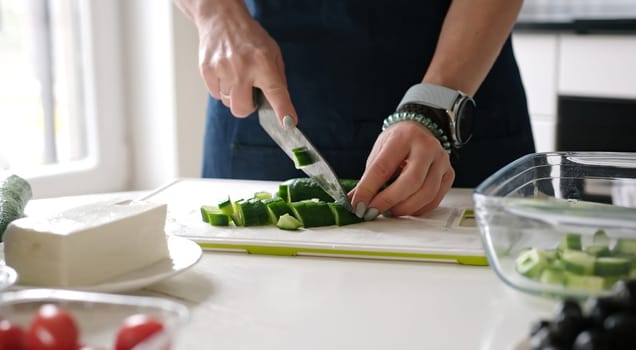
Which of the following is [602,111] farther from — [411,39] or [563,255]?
[563,255]

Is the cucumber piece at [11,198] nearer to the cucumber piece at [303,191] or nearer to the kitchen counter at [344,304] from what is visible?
the kitchen counter at [344,304]

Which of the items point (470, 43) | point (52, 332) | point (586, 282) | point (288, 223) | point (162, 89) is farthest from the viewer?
point (162, 89)

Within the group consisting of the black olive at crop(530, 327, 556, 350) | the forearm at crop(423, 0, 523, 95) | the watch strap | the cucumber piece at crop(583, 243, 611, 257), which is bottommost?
the cucumber piece at crop(583, 243, 611, 257)

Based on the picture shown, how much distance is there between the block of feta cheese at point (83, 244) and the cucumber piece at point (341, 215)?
335 millimetres

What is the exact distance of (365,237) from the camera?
1.24 m

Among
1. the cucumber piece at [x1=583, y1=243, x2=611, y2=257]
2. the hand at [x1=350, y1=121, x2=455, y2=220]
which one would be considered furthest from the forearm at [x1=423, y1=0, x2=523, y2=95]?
the cucumber piece at [x1=583, y1=243, x2=611, y2=257]

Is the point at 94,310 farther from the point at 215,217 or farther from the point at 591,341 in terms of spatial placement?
the point at 215,217

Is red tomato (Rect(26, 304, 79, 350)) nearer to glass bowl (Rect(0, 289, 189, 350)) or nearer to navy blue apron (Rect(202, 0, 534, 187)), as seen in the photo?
glass bowl (Rect(0, 289, 189, 350))

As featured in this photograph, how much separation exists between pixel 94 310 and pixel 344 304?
33cm

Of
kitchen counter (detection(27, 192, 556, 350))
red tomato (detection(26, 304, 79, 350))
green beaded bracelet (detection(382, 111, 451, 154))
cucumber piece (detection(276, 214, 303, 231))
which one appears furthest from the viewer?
green beaded bracelet (detection(382, 111, 451, 154))

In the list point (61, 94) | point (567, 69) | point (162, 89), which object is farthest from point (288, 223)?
point (567, 69)

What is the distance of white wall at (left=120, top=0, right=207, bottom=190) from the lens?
275 centimetres

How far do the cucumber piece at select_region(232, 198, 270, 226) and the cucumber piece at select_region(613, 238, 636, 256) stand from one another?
0.55 m

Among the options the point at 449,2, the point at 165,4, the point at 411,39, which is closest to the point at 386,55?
the point at 411,39
